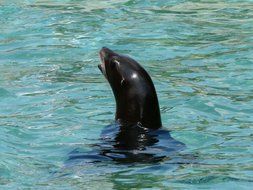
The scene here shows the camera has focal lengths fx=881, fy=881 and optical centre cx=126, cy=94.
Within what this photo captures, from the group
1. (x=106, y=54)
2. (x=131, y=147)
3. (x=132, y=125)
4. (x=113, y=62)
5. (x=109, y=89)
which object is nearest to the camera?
(x=131, y=147)

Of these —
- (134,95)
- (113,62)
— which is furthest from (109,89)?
(134,95)

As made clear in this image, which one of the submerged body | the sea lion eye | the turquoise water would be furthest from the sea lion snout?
the turquoise water

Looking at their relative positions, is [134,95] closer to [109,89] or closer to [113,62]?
[113,62]

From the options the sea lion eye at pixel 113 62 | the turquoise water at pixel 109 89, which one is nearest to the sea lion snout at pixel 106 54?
the sea lion eye at pixel 113 62

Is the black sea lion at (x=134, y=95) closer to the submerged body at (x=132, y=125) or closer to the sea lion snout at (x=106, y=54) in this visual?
the submerged body at (x=132, y=125)

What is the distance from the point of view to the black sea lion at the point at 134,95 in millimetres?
7184

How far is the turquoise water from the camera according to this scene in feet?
20.4

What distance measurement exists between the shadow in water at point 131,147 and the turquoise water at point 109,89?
0.36 ft

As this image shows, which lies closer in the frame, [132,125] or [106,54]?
[132,125]

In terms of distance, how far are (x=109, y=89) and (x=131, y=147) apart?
3031 mm

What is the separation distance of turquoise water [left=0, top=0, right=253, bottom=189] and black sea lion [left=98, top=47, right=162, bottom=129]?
0.40m

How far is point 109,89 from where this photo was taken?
9.65m

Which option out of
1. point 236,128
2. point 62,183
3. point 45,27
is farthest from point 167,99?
point 45,27

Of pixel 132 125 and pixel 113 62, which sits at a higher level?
pixel 113 62
